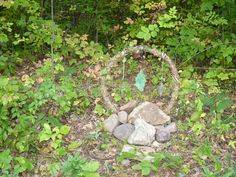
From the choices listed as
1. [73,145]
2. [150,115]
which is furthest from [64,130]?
[150,115]

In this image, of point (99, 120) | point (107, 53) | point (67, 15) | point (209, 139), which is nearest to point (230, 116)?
point (209, 139)

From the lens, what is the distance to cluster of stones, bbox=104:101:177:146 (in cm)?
447

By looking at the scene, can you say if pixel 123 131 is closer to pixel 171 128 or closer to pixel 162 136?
pixel 162 136

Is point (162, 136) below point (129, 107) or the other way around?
below

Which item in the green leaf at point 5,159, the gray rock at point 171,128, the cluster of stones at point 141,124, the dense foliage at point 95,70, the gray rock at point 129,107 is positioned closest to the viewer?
the green leaf at point 5,159

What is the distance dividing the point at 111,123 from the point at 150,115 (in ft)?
1.51

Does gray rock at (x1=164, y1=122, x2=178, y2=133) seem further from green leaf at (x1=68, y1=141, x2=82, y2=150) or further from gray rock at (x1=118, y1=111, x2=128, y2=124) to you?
green leaf at (x1=68, y1=141, x2=82, y2=150)

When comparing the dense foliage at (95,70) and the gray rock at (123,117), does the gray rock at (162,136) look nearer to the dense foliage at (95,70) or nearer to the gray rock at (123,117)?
the dense foliage at (95,70)

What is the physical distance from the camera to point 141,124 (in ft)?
15.0

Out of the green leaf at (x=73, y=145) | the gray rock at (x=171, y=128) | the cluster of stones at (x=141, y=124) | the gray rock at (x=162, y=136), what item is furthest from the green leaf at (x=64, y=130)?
the gray rock at (x=171, y=128)

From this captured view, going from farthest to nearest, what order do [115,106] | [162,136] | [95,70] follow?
1. [95,70]
2. [115,106]
3. [162,136]

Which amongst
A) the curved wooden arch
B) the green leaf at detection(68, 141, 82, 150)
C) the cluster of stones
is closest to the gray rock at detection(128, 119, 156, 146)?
the cluster of stones

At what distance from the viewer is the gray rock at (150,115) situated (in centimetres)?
470

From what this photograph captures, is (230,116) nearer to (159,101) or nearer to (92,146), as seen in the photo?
Answer: (159,101)
